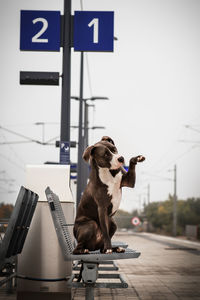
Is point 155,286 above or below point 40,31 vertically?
below

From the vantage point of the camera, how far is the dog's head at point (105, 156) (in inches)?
172

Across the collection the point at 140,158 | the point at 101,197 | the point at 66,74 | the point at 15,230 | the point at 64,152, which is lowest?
the point at 15,230

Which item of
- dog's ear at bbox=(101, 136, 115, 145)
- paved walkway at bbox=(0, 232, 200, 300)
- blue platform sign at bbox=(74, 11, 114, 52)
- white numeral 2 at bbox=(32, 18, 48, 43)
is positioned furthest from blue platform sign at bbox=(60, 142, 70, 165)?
dog's ear at bbox=(101, 136, 115, 145)

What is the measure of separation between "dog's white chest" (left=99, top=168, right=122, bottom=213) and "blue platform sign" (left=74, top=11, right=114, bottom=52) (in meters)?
4.79

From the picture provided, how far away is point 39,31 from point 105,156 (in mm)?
5175

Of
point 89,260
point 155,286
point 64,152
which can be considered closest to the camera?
point 89,260

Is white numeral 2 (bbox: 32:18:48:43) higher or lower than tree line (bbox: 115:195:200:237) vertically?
higher

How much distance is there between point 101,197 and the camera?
14.5 ft

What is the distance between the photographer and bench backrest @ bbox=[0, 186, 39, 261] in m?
4.62

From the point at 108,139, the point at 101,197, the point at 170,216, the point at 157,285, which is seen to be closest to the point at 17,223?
the point at 101,197

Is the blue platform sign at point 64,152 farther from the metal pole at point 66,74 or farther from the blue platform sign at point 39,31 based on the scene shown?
the blue platform sign at point 39,31

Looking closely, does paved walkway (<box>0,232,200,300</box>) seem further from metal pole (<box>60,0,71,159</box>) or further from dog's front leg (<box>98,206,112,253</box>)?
metal pole (<box>60,0,71,159</box>)

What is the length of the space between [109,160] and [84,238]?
2.26 feet

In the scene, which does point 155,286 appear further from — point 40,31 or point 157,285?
point 40,31
